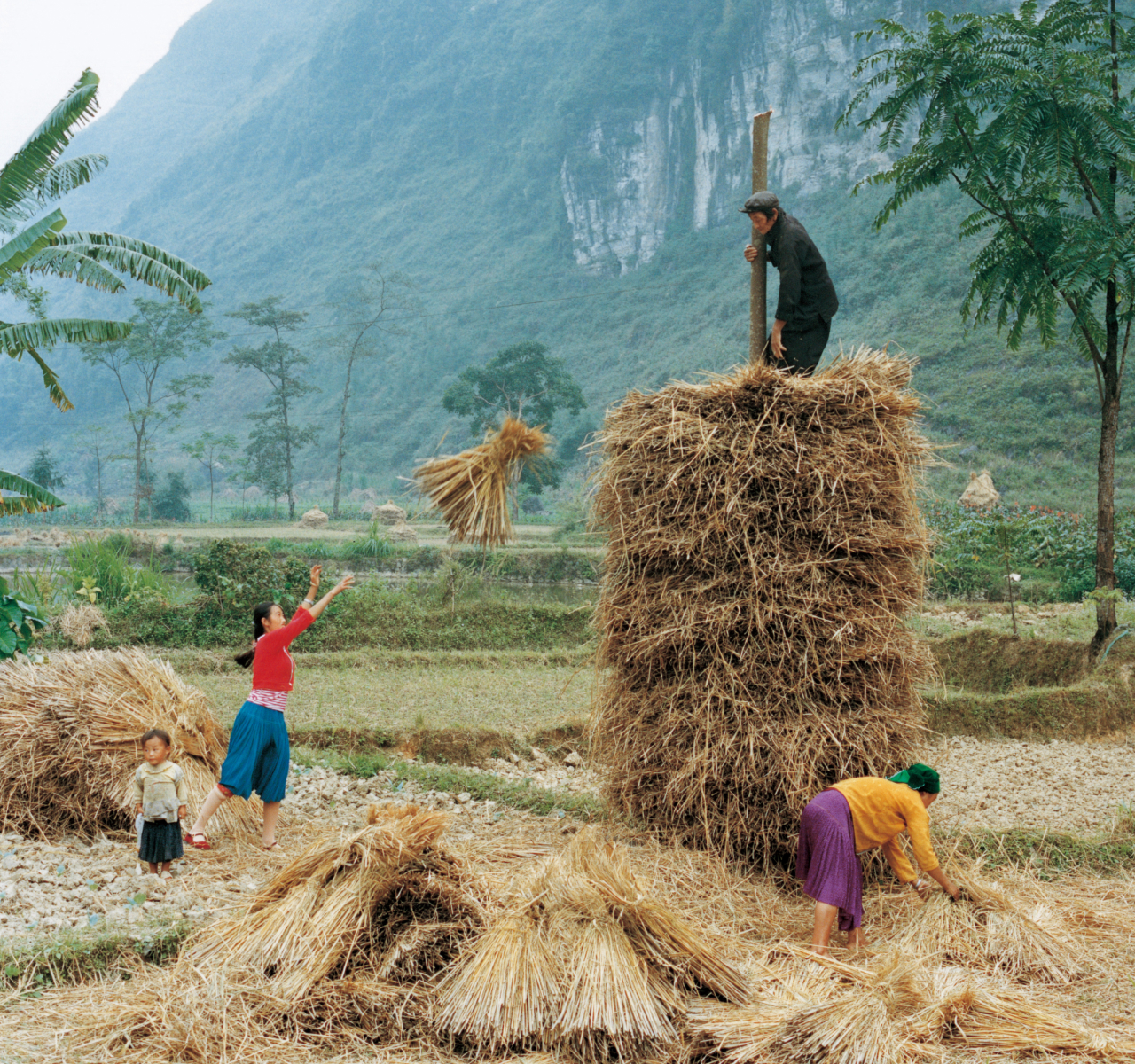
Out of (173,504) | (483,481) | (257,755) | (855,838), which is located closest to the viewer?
(855,838)

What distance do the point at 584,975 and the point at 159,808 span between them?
2642 mm

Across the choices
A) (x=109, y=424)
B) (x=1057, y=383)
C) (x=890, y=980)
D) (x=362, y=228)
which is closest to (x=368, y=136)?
(x=362, y=228)

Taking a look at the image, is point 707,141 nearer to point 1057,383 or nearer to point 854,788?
point 1057,383

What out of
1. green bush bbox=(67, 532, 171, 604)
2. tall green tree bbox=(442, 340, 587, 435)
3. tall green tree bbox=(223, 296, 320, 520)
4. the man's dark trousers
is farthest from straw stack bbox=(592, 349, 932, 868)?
tall green tree bbox=(223, 296, 320, 520)

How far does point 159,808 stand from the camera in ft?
14.7

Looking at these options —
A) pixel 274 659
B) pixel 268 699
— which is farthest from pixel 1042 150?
Answer: pixel 268 699

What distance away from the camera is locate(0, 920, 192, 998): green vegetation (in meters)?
3.29

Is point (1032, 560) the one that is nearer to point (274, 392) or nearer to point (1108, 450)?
point (1108, 450)

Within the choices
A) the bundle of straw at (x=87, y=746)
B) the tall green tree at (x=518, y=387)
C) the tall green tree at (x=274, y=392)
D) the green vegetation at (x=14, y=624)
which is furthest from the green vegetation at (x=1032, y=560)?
the tall green tree at (x=274, y=392)

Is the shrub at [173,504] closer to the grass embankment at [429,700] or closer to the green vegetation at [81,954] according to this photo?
the grass embankment at [429,700]

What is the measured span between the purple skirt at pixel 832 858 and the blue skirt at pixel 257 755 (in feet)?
9.34

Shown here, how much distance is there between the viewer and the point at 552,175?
277ft

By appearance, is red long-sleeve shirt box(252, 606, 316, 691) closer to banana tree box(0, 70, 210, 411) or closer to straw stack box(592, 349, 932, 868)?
straw stack box(592, 349, 932, 868)

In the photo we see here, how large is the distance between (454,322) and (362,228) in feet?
84.2
